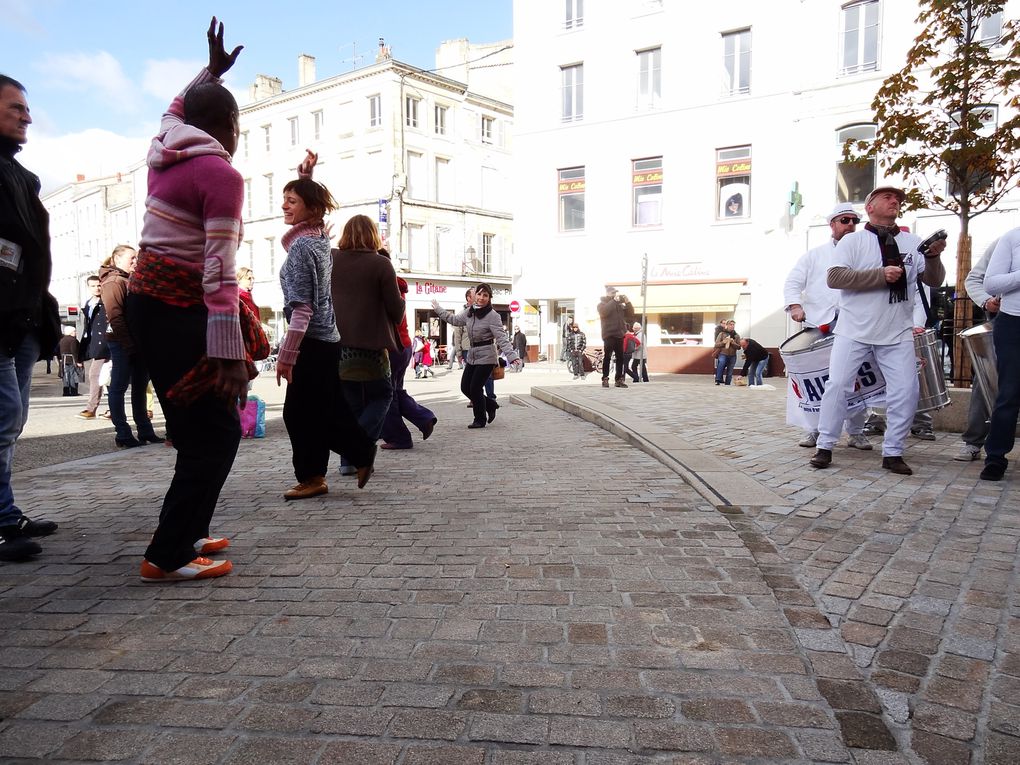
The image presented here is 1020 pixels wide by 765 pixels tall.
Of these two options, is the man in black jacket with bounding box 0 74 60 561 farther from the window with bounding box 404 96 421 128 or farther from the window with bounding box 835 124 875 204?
the window with bounding box 404 96 421 128

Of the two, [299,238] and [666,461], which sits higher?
[299,238]

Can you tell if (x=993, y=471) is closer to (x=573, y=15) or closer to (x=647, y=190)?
(x=647, y=190)

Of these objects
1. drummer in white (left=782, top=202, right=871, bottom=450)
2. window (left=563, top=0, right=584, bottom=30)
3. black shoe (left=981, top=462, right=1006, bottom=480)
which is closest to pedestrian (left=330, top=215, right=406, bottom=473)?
drummer in white (left=782, top=202, right=871, bottom=450)

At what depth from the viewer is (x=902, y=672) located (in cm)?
226

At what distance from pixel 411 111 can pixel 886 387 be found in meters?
37.2

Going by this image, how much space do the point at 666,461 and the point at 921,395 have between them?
7.47 ft

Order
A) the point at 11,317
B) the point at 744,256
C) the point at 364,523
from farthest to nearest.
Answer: the point at 744,256 < the point at 364,523 < the point at 11,317

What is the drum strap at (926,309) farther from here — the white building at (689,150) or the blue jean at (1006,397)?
the white building at (689,150)

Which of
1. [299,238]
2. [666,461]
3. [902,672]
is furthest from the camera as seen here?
[666,461]

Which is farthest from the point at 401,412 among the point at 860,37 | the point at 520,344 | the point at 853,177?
the point at 860,37

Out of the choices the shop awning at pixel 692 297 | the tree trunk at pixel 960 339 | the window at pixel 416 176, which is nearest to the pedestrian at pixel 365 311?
the tree trunk at pixel 960 339

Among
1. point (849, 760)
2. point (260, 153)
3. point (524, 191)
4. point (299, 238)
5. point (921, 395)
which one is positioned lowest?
point (849, 760)

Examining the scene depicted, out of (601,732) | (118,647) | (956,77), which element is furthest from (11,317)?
(956,77)

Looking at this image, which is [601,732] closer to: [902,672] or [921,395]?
[902,672]
